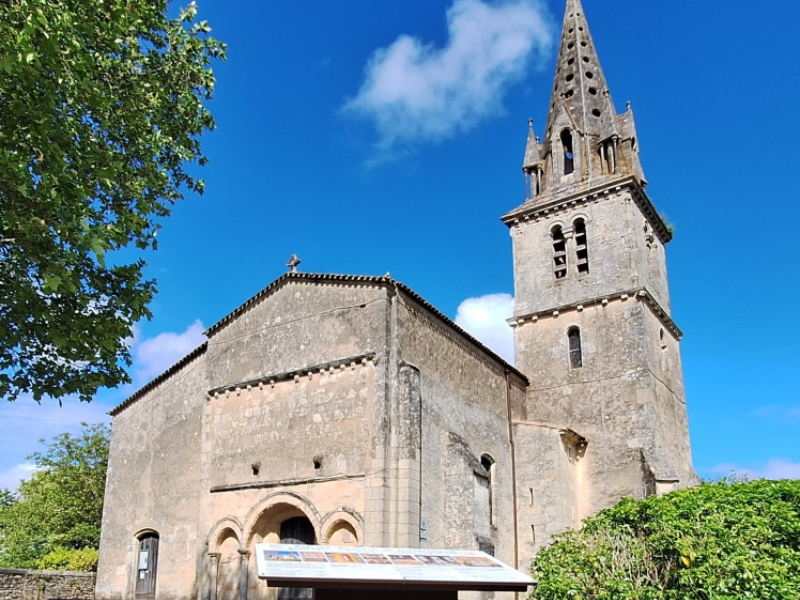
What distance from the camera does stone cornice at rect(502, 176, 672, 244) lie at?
2711 centimetres

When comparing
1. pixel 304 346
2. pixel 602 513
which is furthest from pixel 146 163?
pixel 602 513

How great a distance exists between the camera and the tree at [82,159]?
10.1m

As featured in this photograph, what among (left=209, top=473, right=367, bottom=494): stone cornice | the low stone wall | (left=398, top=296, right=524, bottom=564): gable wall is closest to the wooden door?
(left=209, top=473, right=367, bottom=494): stone cornice

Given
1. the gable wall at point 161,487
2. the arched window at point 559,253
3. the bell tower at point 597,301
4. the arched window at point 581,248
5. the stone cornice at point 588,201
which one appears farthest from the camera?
the arched window at point 559,253

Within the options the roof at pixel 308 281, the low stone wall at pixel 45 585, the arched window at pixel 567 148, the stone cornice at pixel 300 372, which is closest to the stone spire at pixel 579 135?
the arched window at pixel 567 148

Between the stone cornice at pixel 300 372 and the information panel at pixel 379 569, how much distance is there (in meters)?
8.40

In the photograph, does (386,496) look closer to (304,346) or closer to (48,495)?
(304,346)

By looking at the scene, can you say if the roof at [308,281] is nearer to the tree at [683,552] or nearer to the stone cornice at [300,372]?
the stone cornice at [300,372]

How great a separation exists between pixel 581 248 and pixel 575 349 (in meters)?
3.96

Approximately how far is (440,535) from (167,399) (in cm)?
1041

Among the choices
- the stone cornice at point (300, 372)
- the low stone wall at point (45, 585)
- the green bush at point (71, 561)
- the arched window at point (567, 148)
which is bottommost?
the low stone wall at point (45, 585)

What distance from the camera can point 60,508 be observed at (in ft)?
105

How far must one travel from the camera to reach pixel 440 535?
18297 millimetres

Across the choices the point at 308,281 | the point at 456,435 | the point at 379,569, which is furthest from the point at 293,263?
the point at 379,569
